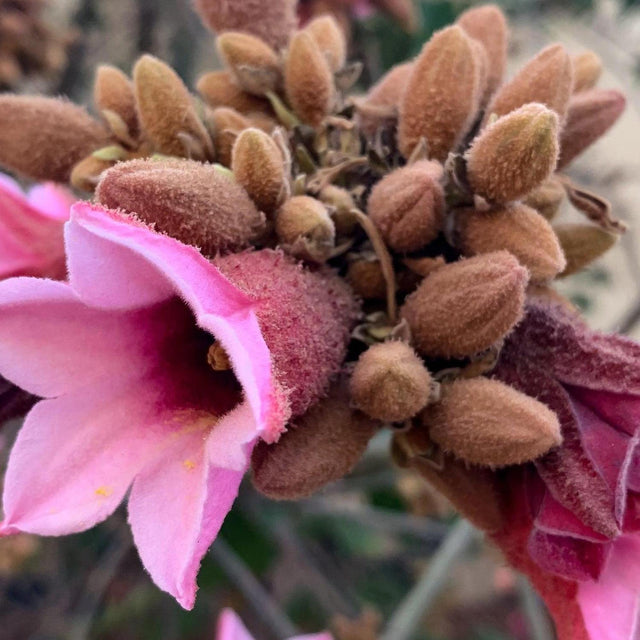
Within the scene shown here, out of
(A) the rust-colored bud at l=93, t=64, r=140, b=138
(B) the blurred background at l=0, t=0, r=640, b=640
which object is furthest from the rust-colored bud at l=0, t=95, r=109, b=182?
(B) the blurred background at l=0, t=0, r=640, b=640

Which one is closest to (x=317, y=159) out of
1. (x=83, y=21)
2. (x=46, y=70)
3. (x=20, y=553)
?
(x=46, y=70)


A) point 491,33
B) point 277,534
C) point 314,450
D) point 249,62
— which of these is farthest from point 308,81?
point 277,534

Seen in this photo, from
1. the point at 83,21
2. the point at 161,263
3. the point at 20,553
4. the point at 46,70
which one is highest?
the point at 161,263

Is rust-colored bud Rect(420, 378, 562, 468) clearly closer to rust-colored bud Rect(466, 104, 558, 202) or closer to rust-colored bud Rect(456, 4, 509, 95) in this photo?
rust-colored bud Rect(466, 104, 558, 202)

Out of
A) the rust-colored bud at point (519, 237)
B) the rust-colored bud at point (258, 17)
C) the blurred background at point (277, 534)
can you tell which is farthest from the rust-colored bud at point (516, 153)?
the blurred background at point (277, 534)

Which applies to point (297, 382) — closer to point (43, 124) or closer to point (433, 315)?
point (433, 315)
